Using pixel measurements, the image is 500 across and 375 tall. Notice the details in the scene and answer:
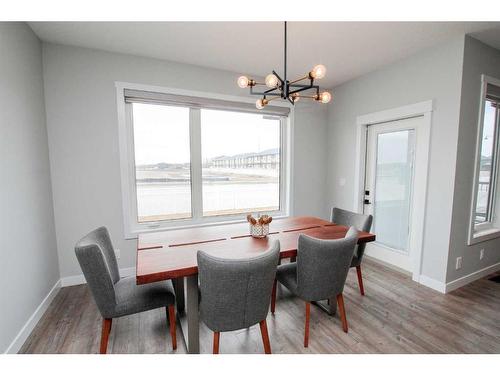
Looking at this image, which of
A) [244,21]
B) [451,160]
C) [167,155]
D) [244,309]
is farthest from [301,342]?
[244,21]

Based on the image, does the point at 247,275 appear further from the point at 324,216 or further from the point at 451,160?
the point at 324,216

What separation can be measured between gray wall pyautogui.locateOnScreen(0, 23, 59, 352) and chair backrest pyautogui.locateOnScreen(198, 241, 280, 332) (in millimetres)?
1470

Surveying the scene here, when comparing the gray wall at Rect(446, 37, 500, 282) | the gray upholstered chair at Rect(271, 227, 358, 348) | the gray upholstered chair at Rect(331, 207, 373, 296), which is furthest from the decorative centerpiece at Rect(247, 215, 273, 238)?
the gray wall at Rect(446, 37, 500, 282)

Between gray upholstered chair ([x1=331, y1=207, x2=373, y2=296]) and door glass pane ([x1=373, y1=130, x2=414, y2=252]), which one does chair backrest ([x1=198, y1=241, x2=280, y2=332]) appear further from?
door glass pane ([x1=373, y1=130, x2=414, y2=252])

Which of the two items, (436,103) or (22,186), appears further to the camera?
(436,103)

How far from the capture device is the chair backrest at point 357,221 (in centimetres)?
235

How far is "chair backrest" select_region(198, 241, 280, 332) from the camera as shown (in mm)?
1272

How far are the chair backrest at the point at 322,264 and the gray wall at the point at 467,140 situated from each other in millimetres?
1612

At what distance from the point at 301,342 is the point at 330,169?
9.18 ft

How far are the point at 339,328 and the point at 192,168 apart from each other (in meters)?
2.42

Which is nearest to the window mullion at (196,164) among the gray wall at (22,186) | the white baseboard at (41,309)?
the white baseboard at (41,309)

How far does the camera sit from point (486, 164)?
2.82 meters

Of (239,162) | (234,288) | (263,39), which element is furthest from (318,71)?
(239,162)

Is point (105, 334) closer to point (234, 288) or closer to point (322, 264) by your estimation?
point (234, 288)
